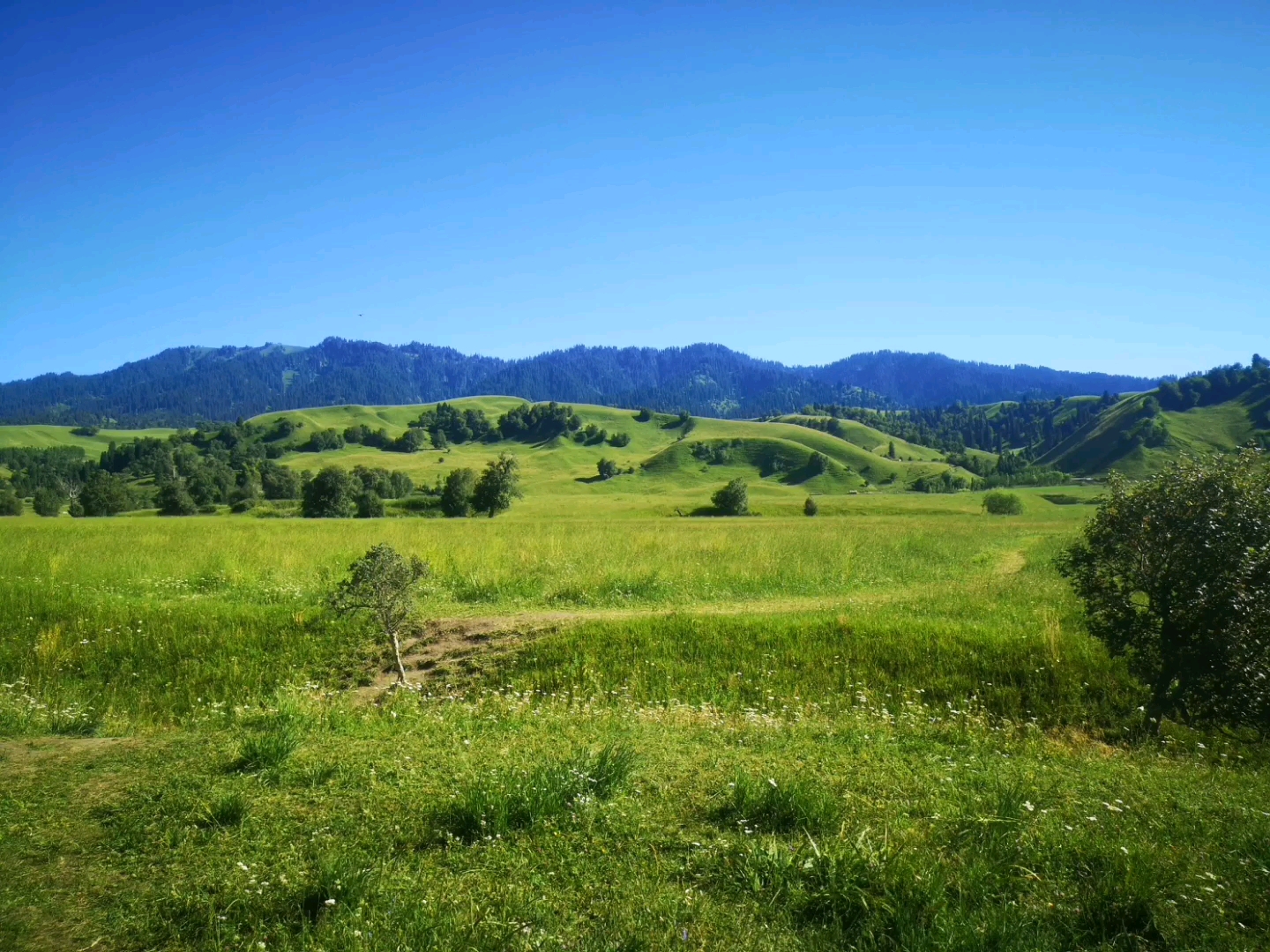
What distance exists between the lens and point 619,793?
669cm

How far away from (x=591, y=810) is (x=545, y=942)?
1668 mm

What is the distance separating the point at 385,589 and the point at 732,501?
64.2m

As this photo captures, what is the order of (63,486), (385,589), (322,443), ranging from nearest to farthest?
(385,589)
(63,486)
(322,443)

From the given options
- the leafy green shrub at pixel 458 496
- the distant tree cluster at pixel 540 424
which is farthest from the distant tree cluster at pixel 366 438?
the leafy green shrub at pixel 458 496

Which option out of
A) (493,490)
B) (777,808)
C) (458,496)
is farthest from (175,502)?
(777,808)

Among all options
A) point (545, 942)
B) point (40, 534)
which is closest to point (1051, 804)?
point (545, 942)

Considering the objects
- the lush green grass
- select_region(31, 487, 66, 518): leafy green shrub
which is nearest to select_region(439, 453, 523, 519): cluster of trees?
the lush green grass

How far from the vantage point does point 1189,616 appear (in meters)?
10.5

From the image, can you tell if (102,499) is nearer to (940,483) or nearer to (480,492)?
(480,492)

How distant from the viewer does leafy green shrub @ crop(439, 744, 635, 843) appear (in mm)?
6062

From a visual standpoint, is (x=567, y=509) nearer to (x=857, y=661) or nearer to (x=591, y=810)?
(x=857, y=661)

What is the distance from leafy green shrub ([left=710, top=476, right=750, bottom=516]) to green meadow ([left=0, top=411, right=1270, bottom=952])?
5536 centimetres

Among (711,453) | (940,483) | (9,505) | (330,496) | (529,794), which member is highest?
(529,794)

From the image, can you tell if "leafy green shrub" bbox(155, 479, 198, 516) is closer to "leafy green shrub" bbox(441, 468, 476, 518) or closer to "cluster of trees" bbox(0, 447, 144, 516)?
"cluster of trees" bbox(0, 447, 144, 516)
